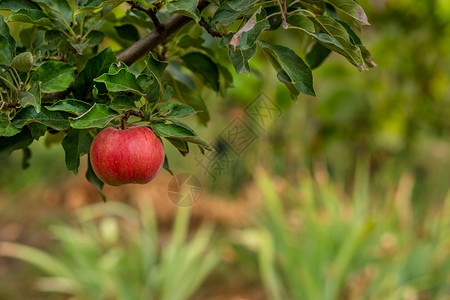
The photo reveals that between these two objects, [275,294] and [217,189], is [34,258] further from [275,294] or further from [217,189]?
[217,189]

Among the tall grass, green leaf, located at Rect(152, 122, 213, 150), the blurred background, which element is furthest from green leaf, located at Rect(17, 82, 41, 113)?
the tall grass

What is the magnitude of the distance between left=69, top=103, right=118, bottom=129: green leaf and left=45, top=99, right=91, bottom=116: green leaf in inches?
0.4

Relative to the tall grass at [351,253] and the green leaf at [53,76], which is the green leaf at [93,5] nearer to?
the green leaf at [53,76]

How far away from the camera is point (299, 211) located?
2625 millimetres

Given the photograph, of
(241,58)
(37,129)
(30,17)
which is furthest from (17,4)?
(241,58)

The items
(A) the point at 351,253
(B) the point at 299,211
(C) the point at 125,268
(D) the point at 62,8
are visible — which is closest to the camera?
(D) the point at 62,8

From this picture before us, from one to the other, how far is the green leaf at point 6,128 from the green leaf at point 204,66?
249 mm

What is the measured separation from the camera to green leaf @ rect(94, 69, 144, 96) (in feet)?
1.54

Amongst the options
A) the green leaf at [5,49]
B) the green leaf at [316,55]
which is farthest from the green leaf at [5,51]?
the green leaf at [316,55]

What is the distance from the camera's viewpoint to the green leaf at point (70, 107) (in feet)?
1.54

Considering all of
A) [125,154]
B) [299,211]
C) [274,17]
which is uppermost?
[274,17]

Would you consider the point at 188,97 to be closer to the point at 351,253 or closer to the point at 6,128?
the point at 6,128

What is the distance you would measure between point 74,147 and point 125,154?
0.19ft

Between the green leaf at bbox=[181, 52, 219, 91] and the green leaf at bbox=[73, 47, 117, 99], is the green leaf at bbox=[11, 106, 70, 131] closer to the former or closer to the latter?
the green leaf at bbox=[73, 47, 117, 99]
